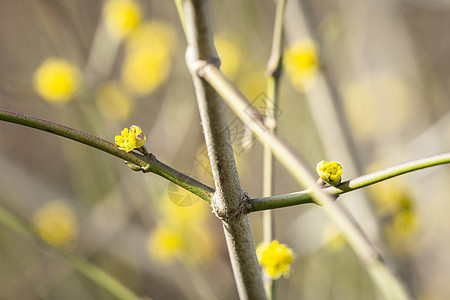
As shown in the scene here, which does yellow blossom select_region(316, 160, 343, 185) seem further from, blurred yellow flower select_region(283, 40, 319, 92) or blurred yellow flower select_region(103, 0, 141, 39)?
blurred yellow flower select_region(103, 0, 141, 39)

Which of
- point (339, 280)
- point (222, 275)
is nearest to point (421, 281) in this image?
point (339, 280)

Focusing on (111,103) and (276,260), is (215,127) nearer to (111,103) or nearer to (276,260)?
(276,260)

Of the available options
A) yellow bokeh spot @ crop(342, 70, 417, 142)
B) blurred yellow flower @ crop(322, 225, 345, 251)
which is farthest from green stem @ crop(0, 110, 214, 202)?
yellow bokeh spot @ crop(342, 70, 417, 142)

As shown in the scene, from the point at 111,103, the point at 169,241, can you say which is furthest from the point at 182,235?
the point at 111,103

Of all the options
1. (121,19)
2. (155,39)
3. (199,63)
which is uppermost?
(155,39)

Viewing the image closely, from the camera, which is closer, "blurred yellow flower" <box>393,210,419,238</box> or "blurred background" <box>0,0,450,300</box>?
"blurred yellow flower" <box>393,210,419,238</box>

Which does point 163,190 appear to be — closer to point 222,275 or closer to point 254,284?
point 222,275
